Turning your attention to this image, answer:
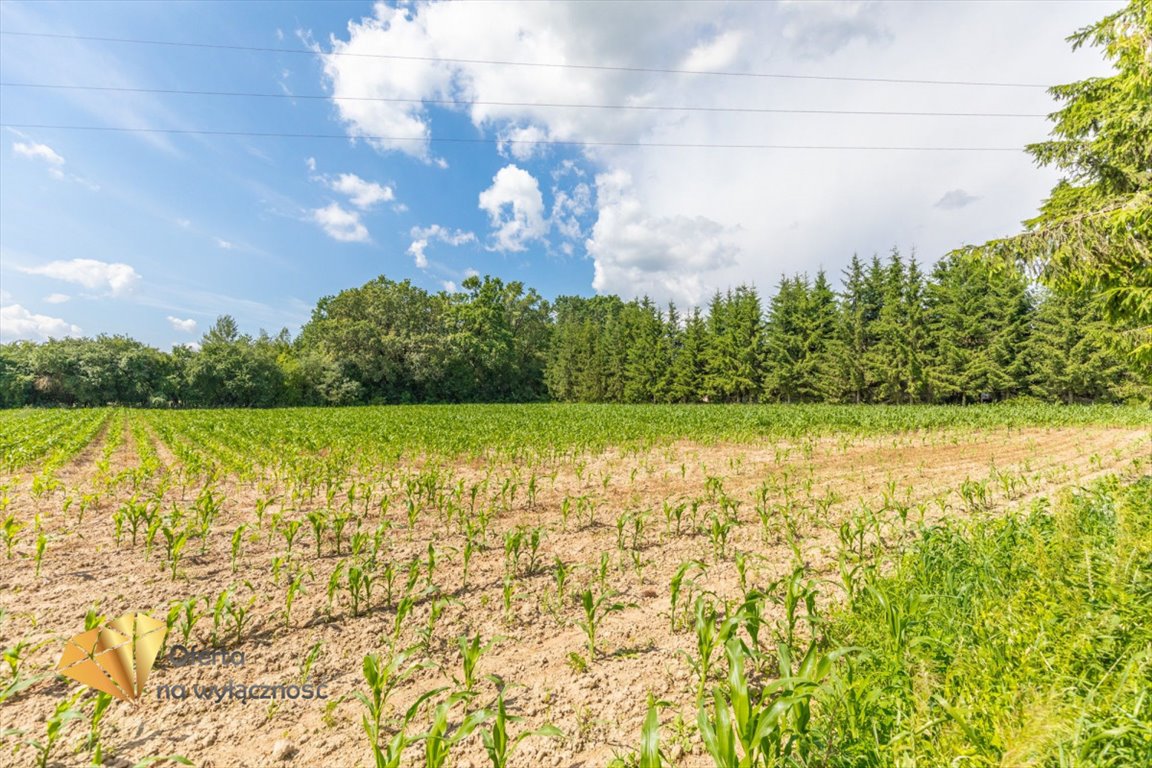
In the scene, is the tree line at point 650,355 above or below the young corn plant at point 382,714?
above

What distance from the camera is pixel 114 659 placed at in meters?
3.36

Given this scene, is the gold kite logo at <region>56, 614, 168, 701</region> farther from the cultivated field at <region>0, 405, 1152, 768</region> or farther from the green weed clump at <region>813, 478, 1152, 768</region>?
the green weed clump at <region>813, 478, 1152, 768</region>

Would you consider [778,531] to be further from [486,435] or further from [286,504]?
[486,435]

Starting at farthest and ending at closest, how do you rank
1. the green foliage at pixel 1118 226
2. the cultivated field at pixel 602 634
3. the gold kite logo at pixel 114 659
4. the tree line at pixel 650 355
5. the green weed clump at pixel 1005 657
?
the tree line at pixel 650 355 < the green foliage at pixel 1118 226 < the gold kite logo at pixel 114 659 < the cultivated field at pixel 602 634 < the green weed clump at pixel 1005 657

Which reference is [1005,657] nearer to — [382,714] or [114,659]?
[382,714]

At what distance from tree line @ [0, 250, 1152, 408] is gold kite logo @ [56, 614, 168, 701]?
148ft

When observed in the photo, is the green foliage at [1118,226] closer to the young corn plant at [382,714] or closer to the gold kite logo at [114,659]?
the young corn plant at [382,714]

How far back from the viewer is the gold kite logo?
3.24 meters

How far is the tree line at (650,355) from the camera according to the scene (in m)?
36.1

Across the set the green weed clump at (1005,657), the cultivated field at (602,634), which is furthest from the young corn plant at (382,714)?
the green weed clump at (1005,657)

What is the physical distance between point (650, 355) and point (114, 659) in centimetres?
5528

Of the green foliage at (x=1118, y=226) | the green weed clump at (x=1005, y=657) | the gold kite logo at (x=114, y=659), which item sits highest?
the green foliage at (x=1118, y=226)

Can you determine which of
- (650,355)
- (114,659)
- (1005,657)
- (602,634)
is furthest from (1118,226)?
(650,355)

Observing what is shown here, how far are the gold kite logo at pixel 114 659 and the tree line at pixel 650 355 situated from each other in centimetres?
4515
